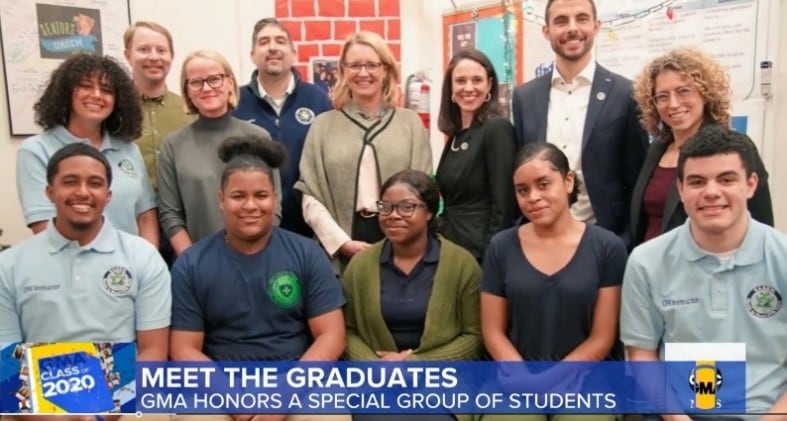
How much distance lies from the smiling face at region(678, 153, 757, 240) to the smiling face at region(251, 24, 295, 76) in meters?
1.66

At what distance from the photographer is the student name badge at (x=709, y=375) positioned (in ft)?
6.11

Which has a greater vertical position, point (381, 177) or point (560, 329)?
point (381, 177)

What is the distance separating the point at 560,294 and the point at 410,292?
49 centimetres

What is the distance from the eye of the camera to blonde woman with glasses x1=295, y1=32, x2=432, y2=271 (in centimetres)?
257

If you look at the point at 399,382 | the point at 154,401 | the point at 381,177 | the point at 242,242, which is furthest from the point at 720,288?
the point at 154,401

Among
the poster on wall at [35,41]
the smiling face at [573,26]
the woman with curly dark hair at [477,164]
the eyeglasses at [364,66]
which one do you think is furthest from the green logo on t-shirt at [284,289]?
the poster on wall at [35,41]

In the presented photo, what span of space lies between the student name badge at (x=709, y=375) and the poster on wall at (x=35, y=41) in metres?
2.89

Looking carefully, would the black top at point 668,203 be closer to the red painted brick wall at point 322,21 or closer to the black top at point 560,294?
the black top at point 560,294

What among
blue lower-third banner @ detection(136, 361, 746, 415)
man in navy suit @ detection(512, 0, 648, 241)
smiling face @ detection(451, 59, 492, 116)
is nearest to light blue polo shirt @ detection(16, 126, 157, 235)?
blue lower-third banner @ detection(136, 361, 746, 415)

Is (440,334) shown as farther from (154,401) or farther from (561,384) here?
(154,401)

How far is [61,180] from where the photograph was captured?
6.70 feet

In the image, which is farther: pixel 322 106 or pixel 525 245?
pixel 322 106

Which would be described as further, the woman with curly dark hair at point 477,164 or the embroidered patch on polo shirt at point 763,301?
the woman with curly dark hair at point 477,164

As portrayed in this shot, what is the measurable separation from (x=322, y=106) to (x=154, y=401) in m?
1.37
